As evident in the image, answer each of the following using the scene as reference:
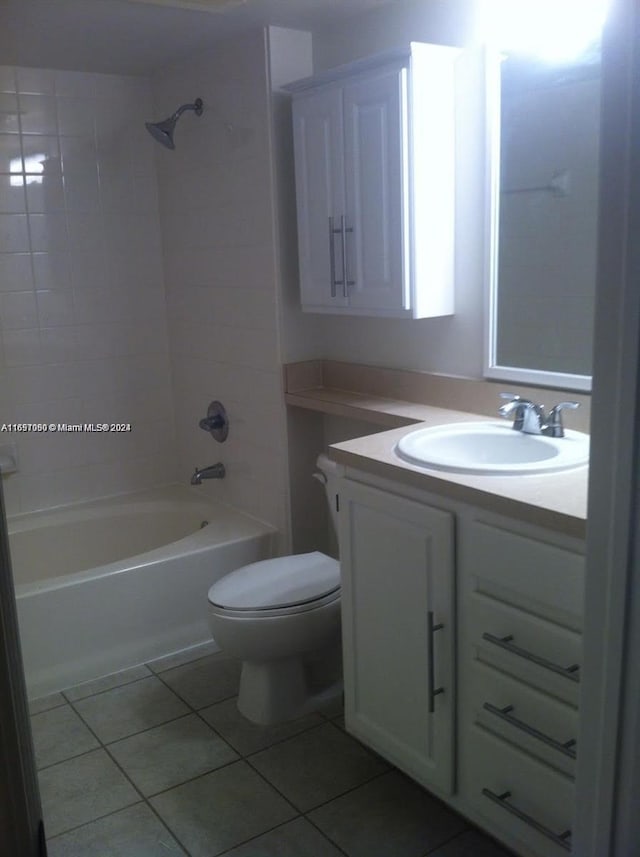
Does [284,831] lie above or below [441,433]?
below

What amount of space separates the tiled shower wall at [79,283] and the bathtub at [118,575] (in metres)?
0.18

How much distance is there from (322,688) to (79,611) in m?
0.85

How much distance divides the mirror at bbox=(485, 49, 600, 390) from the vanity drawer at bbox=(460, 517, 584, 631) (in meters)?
0.66

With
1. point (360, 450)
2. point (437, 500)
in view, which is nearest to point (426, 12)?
point (360, 450)

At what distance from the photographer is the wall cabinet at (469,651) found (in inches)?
64.9

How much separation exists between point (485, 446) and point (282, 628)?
786 millimetres

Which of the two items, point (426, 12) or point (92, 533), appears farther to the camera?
point (92, 533)

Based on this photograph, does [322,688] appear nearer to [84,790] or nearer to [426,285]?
[84,790]

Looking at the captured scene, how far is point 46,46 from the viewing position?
2814mm

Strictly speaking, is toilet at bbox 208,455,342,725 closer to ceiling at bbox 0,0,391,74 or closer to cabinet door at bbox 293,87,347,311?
cabinet door at bbox 293,87,347,311

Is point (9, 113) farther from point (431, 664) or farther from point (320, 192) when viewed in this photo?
point (431, 664)

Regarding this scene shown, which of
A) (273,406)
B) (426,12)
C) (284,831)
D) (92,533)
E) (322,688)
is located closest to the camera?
(284,831)

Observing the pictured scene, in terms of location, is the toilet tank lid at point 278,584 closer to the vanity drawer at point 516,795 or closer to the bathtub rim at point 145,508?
the bathtub rim at point 145,508

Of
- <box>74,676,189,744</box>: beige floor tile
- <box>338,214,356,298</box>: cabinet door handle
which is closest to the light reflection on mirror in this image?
<box>338,214,356,298</box>: cabinet door handle
